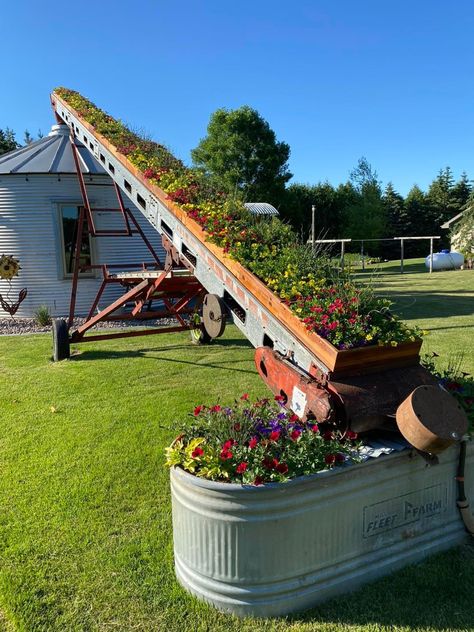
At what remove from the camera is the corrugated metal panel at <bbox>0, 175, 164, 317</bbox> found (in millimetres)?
12773

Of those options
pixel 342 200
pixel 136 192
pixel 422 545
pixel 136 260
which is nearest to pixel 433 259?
pixel 342 200

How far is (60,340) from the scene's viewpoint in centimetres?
816

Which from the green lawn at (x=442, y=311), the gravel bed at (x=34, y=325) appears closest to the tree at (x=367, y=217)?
the green lawn at (x=442, y=311)

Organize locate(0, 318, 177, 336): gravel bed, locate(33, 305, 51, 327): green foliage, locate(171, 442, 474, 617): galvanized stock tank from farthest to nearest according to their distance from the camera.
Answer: locate(33, 305, 51, 327): green foliage → locate(0, 318, 177, 336): gravel bed → locate(171, 442, 474, 617): galvanized stock tank

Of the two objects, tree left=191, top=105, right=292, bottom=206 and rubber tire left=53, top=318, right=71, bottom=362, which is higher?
tree left=191, top=105, right=292, bottom=206

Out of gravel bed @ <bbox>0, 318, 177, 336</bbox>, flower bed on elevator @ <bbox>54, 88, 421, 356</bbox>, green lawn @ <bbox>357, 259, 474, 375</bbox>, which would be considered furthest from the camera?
gravel bed @ <bbox>0, 318, 177, 336</bbox>

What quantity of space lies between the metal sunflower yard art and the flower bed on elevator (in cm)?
784

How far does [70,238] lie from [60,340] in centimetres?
577

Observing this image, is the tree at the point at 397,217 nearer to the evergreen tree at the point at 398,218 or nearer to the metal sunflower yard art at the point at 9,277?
the evergreen tree at the point at 398,218

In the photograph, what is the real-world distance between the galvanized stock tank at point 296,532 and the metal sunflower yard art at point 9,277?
1146 centimetres

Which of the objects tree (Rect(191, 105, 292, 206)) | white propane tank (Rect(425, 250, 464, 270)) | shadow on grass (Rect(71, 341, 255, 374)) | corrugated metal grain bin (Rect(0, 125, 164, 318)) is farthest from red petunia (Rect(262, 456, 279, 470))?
tree (Rect(191, 105, 292, 206))

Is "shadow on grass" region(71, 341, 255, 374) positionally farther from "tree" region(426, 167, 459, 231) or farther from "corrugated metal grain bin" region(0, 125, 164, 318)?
"tree" region(426, 167, 459, 231)

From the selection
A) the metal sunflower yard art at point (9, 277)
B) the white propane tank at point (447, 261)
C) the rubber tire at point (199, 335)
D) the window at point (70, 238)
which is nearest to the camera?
the rubber tire at point (199, 335)

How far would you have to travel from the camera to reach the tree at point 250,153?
3872cm
